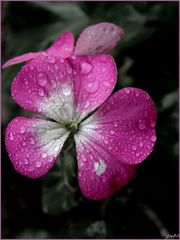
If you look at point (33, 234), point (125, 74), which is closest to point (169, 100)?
point (125, 74)

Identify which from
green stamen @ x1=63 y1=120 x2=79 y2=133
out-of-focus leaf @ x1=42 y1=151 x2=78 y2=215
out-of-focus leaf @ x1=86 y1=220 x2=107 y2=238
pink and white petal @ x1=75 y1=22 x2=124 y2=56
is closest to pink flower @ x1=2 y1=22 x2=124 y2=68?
pink and white petal @ x1=75 y1=22 x2=124 y2=56

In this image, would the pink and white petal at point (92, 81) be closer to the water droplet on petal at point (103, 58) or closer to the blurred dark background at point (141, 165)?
the water droplet on petal at point (103, 58)

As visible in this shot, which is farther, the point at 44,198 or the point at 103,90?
the point at 44,198

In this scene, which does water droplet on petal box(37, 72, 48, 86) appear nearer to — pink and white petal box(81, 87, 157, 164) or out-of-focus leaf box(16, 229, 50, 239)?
pink and white petal box(81, 87, 157, 164)

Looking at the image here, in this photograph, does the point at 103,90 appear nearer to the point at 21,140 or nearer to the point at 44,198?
the point at 21,140

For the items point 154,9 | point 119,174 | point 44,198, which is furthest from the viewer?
point 154,9

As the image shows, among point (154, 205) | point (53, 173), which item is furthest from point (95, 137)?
point (154, 205)

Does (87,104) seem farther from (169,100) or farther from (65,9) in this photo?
(65,9)
